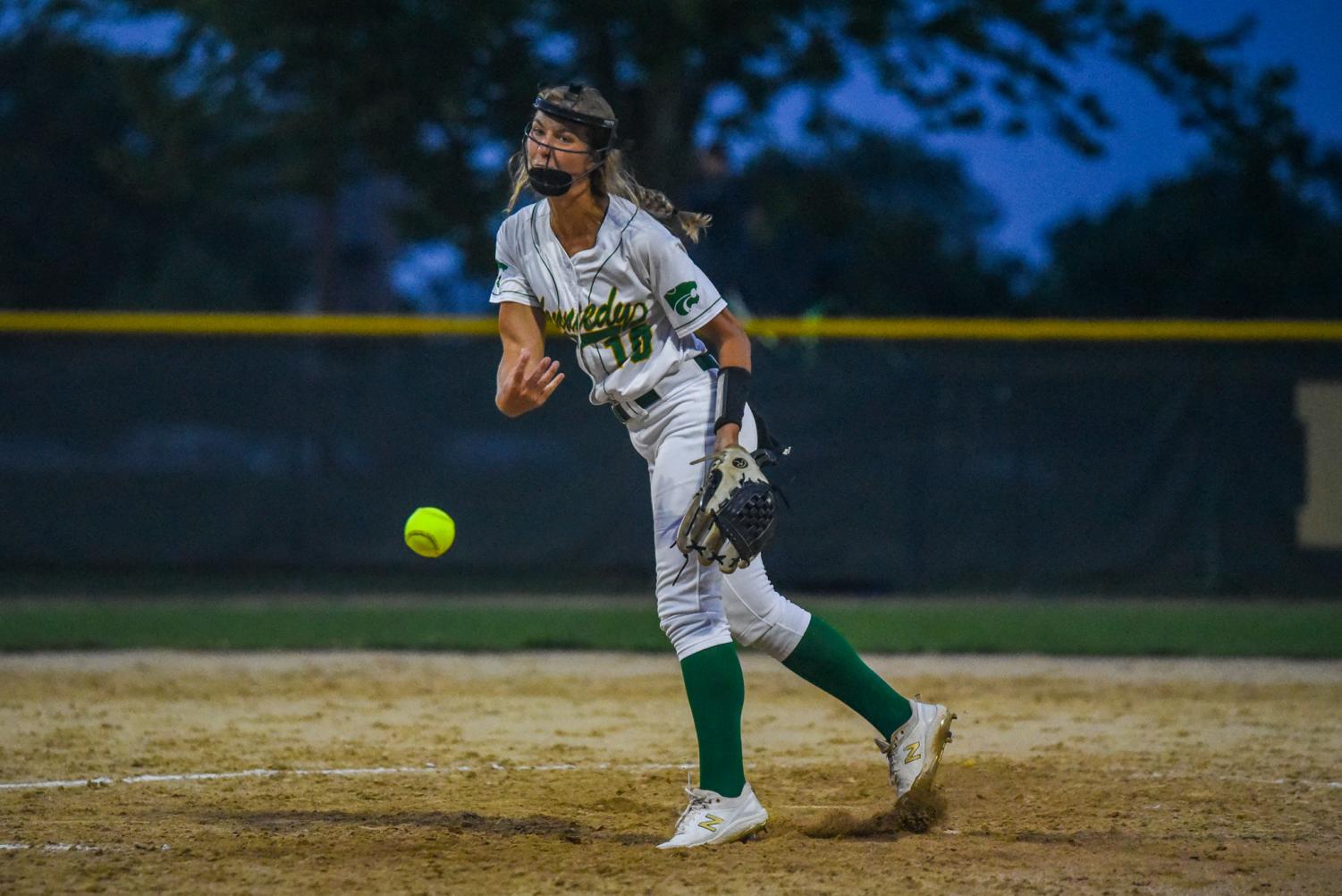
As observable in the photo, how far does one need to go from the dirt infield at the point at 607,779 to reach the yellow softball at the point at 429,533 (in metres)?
0.82

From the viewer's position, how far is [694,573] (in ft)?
13.9

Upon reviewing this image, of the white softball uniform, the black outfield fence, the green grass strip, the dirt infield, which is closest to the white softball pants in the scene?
the white softball uniform

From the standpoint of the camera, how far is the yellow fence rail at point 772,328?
10812mm

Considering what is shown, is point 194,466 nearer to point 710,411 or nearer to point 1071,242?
point 710,411

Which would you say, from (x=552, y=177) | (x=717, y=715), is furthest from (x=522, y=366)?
(x=717, y=715)

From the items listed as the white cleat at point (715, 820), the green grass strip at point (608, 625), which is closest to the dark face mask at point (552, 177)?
the white cleat at point (715, 820)

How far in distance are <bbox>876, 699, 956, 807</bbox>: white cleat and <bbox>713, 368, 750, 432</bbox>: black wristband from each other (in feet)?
3.56

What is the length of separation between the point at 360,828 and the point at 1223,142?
1563 centimetres

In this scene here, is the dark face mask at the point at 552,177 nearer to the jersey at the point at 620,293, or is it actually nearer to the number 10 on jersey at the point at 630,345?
the jersey at the point at 620,293

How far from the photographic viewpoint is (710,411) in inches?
169

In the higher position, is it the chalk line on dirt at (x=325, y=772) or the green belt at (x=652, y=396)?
the green belt at (x=652, y=396)

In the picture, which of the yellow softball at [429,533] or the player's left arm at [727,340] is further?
the yellow softball at [429,533]

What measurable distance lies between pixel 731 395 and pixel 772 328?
6887mm

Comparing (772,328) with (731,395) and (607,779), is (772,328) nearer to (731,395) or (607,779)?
(607,779)
